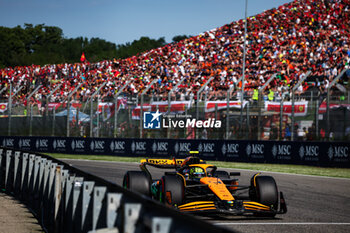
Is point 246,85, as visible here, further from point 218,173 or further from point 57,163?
point 57,163

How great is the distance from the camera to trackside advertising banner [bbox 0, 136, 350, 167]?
19984 mm

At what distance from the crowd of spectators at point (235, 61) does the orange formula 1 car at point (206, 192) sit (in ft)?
54.0

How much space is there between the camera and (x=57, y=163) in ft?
24.7

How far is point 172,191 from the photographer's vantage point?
27.3ft

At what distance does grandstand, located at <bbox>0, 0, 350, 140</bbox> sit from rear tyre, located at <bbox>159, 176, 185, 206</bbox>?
47.5 ft

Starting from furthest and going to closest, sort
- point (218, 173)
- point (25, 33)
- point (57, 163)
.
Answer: point (25, 33) → point (218, 173) → point (57, 163)

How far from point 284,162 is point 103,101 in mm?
10765

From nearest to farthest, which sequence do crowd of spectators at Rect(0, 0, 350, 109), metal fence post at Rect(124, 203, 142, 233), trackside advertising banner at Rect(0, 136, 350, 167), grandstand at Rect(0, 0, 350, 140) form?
metal fence post at Rect(124, 203, 142, 233)
trackside advertising banner at Rect(0, 136, 350, 167)
grandstand at Rect(0, 0, 350, 140)
crowd of spectators at Rect(0, 0, 350, 109)

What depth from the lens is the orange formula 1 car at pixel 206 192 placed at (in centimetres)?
802

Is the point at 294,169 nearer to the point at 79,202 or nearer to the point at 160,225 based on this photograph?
the point at 79,202

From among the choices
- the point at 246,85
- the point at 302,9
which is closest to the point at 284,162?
the point at 246,85

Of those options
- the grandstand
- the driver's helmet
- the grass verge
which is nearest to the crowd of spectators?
the grandstand

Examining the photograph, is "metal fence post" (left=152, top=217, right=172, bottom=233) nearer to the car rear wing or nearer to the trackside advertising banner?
the car rear wing

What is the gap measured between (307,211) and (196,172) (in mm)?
2146
